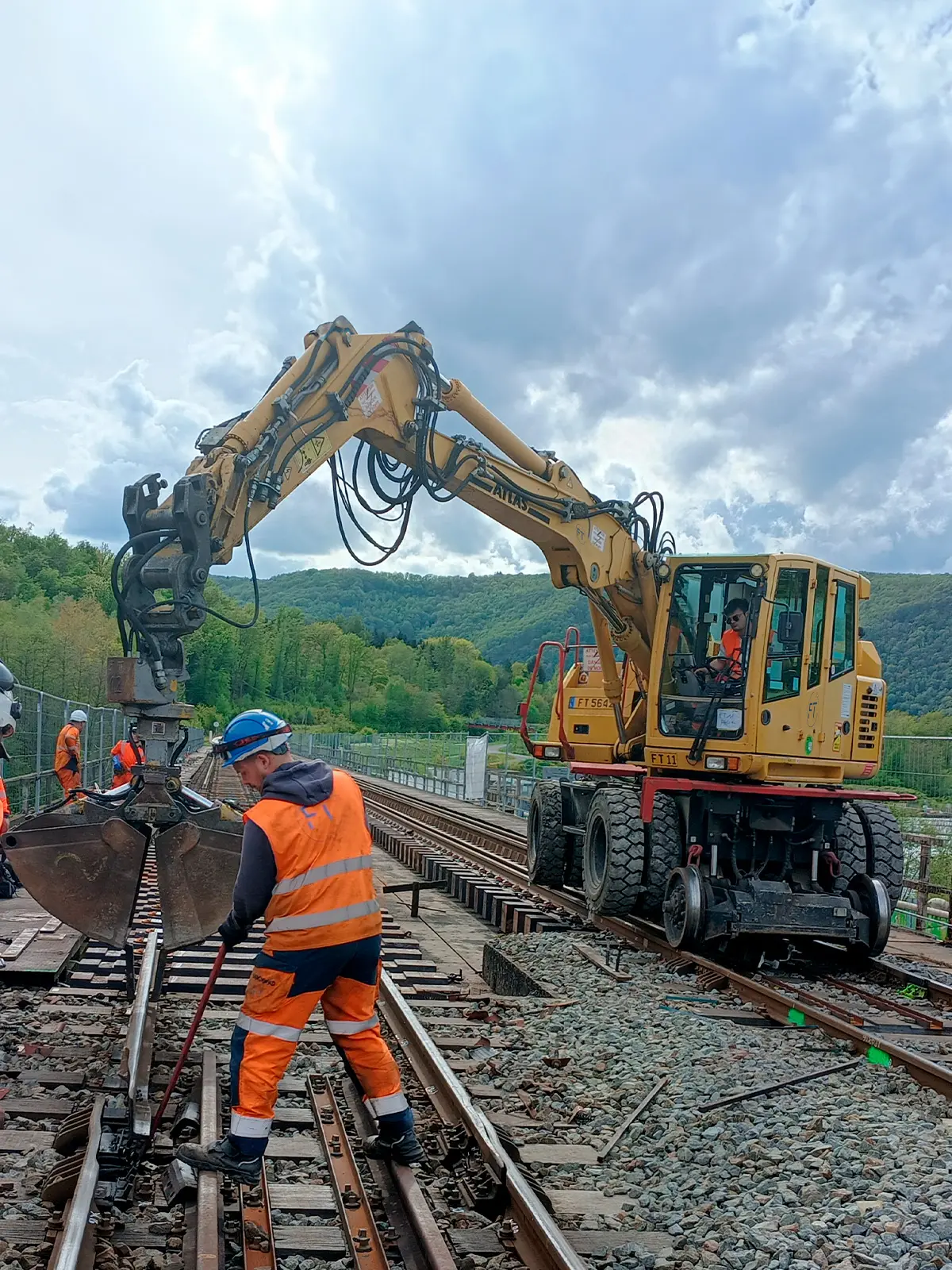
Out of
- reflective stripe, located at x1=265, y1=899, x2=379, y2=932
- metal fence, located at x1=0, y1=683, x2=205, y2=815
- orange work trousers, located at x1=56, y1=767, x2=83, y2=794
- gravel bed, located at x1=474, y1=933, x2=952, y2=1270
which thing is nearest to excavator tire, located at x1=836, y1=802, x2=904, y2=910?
gravel bed, located at x1=474, y1=933, x2=952, y2=1270

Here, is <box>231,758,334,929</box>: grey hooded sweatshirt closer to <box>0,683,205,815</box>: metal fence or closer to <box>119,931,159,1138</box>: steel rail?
<box>119,931,159,1138</box>: steel rail

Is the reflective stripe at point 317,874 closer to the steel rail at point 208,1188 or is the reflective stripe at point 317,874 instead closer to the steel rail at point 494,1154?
the steel rail at point 208,1188

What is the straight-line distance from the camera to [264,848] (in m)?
4.26

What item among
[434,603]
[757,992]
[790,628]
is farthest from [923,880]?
[434,603]

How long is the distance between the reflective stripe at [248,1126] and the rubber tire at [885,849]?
7.12 metres

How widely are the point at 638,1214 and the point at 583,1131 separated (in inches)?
36.8

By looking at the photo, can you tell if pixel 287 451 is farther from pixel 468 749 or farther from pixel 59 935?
pixel 468 749

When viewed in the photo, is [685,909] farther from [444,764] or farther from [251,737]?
[444,764]

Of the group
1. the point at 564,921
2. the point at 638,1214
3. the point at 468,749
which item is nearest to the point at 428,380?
the point at 564,921

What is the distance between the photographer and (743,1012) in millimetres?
7676

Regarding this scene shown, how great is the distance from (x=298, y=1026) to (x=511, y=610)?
513ft

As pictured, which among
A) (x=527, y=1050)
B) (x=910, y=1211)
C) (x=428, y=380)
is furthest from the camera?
(x=428, y=380)

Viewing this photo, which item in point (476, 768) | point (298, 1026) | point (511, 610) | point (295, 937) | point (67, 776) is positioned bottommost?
point (298, 1026)

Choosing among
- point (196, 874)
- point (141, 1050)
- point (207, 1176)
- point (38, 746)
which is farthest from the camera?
point (38, 746)
